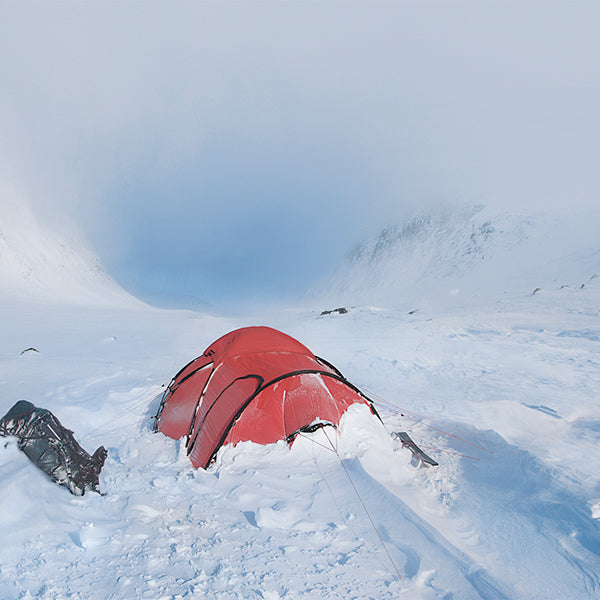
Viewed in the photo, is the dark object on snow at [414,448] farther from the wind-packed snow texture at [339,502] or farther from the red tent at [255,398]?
the red tent at [255,398]

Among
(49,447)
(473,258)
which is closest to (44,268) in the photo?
(49,447)

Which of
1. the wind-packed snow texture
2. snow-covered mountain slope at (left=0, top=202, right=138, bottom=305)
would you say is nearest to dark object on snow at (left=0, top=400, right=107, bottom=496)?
the wind-packed snow texture

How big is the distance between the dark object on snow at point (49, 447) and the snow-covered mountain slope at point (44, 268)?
119ft

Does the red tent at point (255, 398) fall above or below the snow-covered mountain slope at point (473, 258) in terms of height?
above

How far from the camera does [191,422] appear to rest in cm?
518

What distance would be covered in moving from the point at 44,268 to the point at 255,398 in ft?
169

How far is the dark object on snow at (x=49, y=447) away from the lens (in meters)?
3.52

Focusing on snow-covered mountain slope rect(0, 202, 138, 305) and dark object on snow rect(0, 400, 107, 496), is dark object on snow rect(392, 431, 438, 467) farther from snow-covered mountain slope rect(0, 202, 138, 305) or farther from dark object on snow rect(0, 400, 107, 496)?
snow-covered mountain slope rect(0, 202, 138, 305)

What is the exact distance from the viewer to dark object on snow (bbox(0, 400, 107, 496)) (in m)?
3.52

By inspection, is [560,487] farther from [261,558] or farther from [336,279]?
[336,279]

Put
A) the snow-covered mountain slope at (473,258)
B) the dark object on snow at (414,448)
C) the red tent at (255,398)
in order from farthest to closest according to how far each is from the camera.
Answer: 1. the snow-covered mountain slope at (473,258)
2. the red tent at (255,398)
3. the dark object on snow at (414,448)

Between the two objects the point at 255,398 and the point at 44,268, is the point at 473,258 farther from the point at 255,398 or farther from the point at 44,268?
the point at 44,268

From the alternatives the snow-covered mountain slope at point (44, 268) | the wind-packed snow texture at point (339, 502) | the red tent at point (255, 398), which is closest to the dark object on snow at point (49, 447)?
the wind-packed snow texture at point (339, 502)

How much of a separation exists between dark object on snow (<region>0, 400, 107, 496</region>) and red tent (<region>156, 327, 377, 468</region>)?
1346mm
